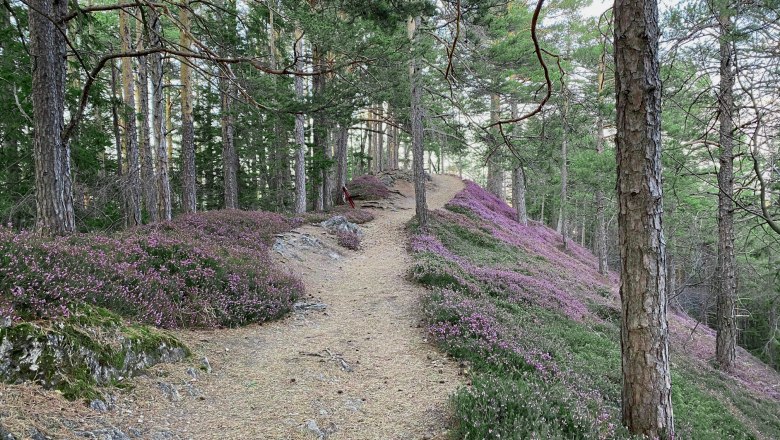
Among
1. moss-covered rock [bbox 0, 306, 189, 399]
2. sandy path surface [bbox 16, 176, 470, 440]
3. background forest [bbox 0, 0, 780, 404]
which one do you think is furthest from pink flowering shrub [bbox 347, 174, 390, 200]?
moss-covered rock [bbox 0, 306, 189, 399]

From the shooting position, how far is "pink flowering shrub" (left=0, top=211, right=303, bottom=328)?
3.72 metres

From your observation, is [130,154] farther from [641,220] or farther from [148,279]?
[641,220]

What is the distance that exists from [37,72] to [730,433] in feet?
38.4

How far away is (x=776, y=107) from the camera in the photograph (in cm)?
441

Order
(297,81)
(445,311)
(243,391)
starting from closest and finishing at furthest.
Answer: (243,391), (445,311), (297,81)

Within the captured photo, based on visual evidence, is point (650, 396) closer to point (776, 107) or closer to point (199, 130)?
point (776, 107)

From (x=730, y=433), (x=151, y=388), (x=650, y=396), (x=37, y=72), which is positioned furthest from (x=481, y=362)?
(x=37, y=72)

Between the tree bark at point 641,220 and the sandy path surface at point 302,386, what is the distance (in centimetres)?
186

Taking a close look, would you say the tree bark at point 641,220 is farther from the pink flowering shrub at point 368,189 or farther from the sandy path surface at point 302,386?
the pink flowering shrub at point 368,189

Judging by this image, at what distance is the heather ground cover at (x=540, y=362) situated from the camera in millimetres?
3662

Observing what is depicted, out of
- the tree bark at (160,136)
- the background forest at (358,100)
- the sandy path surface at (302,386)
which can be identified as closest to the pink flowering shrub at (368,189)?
the background forest at (358,100)

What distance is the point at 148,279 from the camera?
5379 mm

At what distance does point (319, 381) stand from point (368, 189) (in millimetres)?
18732

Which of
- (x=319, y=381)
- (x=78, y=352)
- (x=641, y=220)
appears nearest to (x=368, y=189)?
(x=319, y=381)
